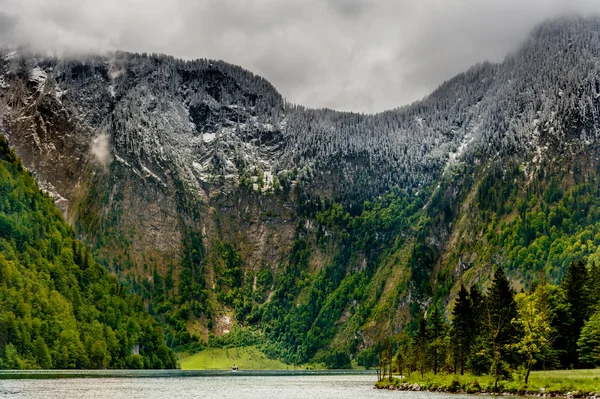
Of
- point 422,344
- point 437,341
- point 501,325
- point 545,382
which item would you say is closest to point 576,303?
point 501,325

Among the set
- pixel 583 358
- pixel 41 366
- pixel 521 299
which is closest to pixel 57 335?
pixel 41 366

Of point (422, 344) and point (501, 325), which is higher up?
point (501, 325)

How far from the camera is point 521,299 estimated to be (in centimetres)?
12462

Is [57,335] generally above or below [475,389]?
→ above

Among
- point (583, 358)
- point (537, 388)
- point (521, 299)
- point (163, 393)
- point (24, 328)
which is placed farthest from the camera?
point (24, 328)

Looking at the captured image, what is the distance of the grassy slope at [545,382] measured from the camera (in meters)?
82.1

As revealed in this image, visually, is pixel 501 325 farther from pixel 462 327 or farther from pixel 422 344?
pixel 422 344

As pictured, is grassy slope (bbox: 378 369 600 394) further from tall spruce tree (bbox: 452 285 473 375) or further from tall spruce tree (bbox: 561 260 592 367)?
tall spruce tree (bbox: 561 260 592 367)

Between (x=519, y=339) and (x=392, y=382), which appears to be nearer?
(x=519, y=339)

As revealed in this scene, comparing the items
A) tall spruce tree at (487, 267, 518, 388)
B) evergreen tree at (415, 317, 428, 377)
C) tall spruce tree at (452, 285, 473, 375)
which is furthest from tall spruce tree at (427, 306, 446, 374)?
tall spruce tree at (487, 267, 518, 388)

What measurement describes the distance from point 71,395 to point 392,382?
5988 centimetres

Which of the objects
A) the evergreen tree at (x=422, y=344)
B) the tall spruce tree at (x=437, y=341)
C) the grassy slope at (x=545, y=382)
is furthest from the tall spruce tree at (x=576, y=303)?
the evergreen tree at (x=422, y=344)

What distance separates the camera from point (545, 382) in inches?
3516

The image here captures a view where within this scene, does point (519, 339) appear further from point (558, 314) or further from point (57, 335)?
point (57, 335)
